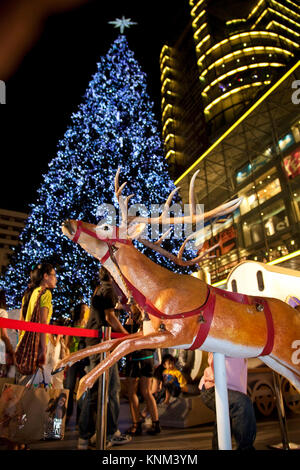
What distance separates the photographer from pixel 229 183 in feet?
67.3

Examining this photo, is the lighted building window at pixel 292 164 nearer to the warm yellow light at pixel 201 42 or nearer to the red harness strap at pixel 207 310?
the red harness strap at pixel 207 310

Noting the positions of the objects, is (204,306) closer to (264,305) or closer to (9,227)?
(264,305)

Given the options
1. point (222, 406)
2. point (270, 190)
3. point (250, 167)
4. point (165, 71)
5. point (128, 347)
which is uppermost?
point (165, 71)

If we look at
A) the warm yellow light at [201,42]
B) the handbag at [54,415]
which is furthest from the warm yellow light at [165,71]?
the handbag at [54,415]

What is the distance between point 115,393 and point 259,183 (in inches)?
755

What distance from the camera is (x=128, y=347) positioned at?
1.79 meters

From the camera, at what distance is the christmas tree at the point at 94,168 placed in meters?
12.3

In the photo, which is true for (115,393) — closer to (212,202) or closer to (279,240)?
(279,240)

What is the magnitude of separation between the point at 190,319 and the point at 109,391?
1.87 metres

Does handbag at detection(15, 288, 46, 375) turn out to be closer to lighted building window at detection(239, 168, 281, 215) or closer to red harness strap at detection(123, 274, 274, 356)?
red harness strap at detection(123, 274, 274, 356)

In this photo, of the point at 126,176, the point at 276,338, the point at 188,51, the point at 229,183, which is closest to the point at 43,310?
the point at 276,338

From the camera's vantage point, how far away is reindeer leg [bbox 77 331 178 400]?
174 cm

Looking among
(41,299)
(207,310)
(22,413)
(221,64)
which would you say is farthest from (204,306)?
(221,64)

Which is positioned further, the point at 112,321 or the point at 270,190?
the point at 270,190
